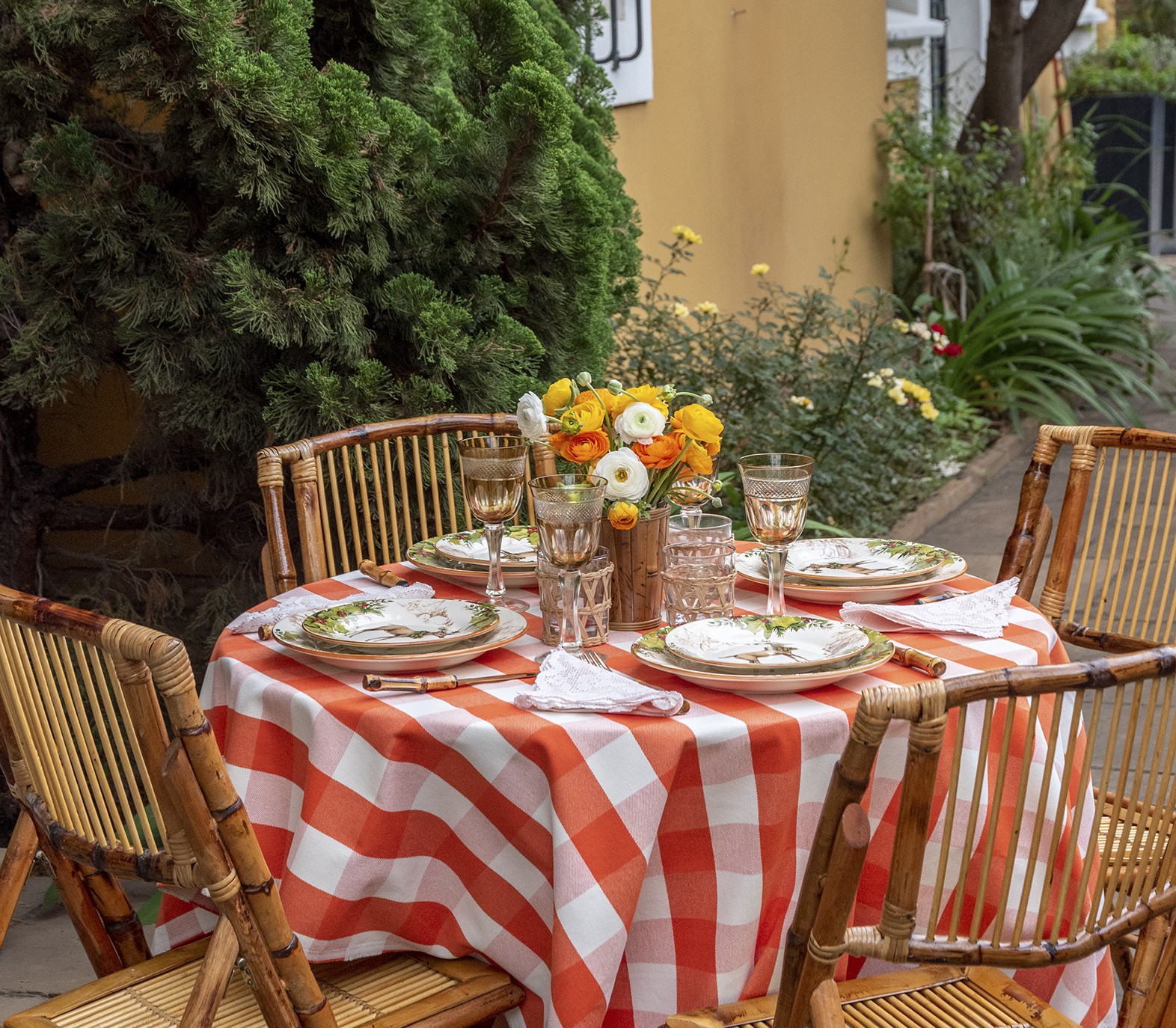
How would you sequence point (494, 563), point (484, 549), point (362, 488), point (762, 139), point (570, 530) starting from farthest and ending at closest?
point (762, 139) → point (362, 488) → point (484, 549) → point (494, 563) → point (570, 530)

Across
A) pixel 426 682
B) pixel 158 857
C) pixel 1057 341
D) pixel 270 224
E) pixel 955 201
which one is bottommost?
pixel 158 857

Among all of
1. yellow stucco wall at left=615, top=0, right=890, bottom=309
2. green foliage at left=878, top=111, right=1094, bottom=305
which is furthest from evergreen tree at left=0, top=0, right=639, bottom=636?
green foliage at left=878, top=111, right=1094, bottom=305

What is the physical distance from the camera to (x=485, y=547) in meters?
2.25

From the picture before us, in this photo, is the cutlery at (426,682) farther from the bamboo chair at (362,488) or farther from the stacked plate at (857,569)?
the bamboo chair at (362,488)

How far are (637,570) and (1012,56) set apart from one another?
742cm

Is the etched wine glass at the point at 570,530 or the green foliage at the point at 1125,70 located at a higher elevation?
the green foliage at the point at 1125,70

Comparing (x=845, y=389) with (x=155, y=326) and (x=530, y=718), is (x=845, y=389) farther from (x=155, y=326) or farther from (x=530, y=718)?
(x=530, y=718)

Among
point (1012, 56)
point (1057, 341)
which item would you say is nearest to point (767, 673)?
point (1057, 341)

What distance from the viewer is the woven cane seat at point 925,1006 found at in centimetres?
149

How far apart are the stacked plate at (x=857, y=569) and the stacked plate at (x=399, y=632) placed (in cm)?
44

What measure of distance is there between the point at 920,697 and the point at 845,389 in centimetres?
398

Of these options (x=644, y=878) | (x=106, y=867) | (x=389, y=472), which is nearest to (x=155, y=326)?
(x=389, y=472)

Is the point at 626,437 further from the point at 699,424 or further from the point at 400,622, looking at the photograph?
the point at 400,622

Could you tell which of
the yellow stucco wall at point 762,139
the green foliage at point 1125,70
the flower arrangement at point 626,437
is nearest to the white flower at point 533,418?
the flower arrangement at point 626,437
